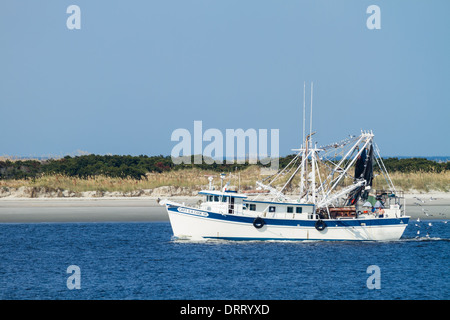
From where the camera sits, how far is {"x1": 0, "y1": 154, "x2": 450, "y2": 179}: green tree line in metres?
79.7

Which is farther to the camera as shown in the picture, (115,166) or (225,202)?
(115,166)

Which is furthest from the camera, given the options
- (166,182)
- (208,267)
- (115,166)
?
(115,166)

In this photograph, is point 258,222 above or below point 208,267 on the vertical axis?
→ above

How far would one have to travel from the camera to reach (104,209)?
6359 cm

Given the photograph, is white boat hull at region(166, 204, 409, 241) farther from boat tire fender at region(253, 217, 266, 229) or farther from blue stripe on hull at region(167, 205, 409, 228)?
boat tire fender at region(253, 217, 266, 229)

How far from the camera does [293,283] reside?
3712 centimetres

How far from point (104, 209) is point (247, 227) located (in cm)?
2008

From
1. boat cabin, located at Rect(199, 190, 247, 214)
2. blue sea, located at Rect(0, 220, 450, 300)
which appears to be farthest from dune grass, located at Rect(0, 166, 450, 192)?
boat cabin, located at Rect(199, 190, 247, 214)

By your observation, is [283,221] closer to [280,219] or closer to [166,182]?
[280,219]

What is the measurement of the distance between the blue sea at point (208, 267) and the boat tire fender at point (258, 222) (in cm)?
122

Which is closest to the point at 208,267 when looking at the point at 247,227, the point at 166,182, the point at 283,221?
the point at 247,227

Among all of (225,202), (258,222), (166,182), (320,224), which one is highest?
(225,202)

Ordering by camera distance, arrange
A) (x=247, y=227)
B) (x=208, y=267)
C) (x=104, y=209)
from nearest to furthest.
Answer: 1. (x=208, y=267)
2. (x=247, y=227)
3. (x=104, y=209)
